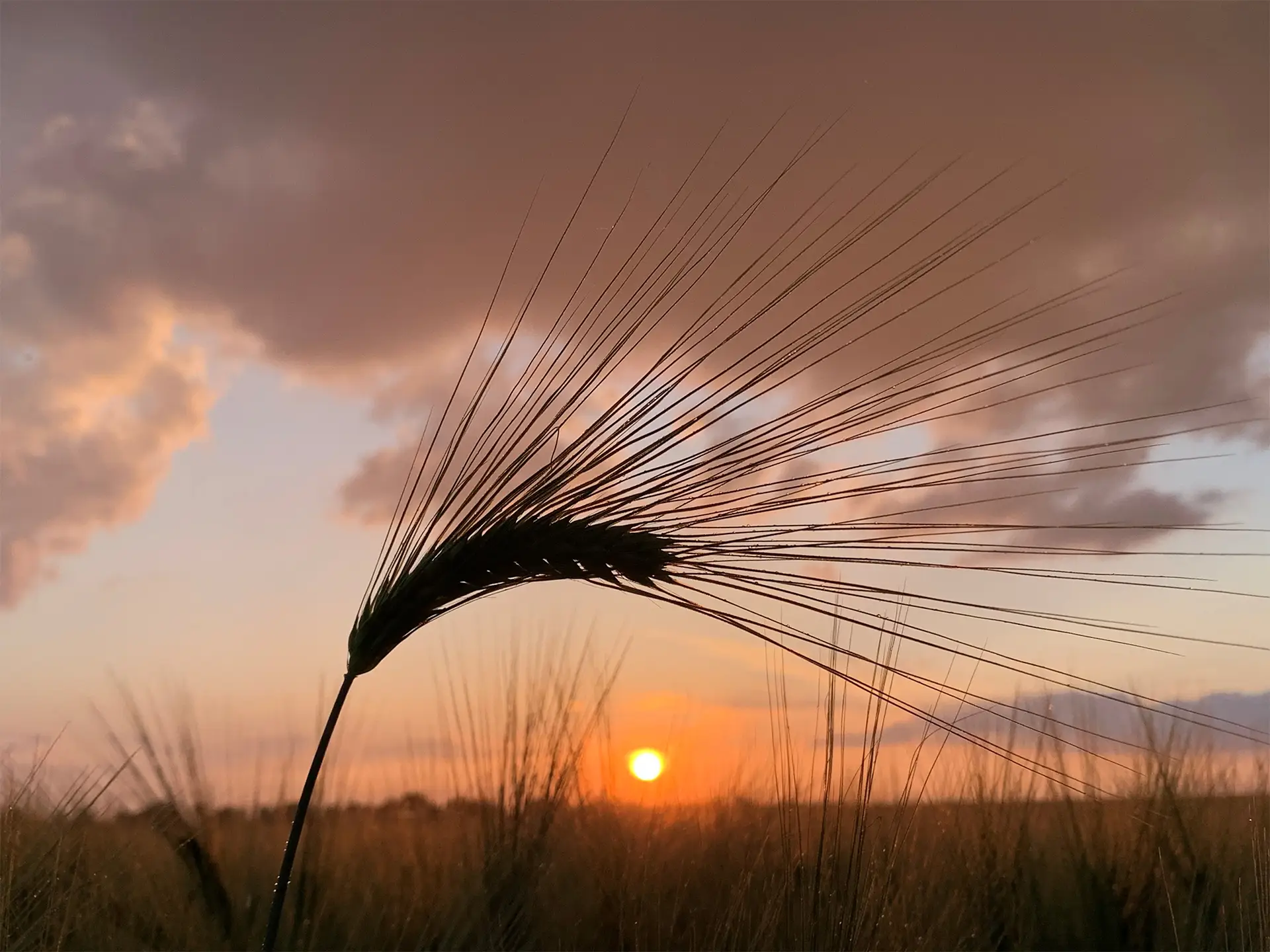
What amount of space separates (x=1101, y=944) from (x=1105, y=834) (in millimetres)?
204

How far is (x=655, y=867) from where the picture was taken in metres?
1.63

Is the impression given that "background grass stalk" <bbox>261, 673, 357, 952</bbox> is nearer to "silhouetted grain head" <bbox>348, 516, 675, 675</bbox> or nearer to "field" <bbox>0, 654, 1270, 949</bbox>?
"silhouetted grain head" <bbox>348, 516, 675, 675</bbox>

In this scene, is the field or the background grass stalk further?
the field

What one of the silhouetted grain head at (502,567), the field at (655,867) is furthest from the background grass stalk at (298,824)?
the field at (655,867)

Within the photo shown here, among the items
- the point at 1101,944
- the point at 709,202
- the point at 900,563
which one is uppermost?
the point at 709,202

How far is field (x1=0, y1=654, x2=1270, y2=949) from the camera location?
135 cm

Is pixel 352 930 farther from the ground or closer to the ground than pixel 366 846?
closer to the ground

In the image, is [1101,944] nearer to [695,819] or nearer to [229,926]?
[695,819]

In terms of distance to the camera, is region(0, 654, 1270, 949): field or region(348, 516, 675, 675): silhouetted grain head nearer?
region(348, 516, 675, 675): silhouetted grain head

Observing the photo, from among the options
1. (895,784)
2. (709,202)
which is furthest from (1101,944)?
(709,202)

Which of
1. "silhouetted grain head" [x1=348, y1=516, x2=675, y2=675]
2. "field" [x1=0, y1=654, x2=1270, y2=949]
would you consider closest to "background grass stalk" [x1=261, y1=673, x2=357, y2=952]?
"silhouetted grain head" [x1=348, y1=516, x2=675, y2=675]

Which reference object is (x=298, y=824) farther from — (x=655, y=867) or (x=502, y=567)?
(x=655, y=867)

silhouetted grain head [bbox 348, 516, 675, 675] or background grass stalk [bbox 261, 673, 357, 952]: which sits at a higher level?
silhouetted grain head [bbox 348, 516, 675, 675]

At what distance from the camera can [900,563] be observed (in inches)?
31.9
